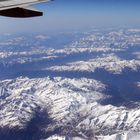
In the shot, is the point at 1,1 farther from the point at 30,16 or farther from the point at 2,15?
the point at 30,16

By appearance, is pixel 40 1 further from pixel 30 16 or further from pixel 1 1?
pixel 1 1

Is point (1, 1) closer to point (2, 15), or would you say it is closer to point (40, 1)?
point (2, 15)

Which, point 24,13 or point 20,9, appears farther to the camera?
point 24,13

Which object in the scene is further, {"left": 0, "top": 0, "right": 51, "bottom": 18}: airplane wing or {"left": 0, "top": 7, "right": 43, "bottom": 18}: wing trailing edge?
{"left": 0, "top": 7, "right": 43, "bottom": 18}: wing trailing edge

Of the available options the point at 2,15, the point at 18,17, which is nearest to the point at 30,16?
the point at 18,17

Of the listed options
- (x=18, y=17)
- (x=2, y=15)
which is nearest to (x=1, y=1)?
(x=2, y=15)

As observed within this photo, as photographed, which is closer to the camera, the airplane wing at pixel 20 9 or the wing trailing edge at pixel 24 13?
the airplane wing at pixel 20 9

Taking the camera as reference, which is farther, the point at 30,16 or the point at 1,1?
the point at 30,16

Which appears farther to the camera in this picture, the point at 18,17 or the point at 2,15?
the point at 18,17
